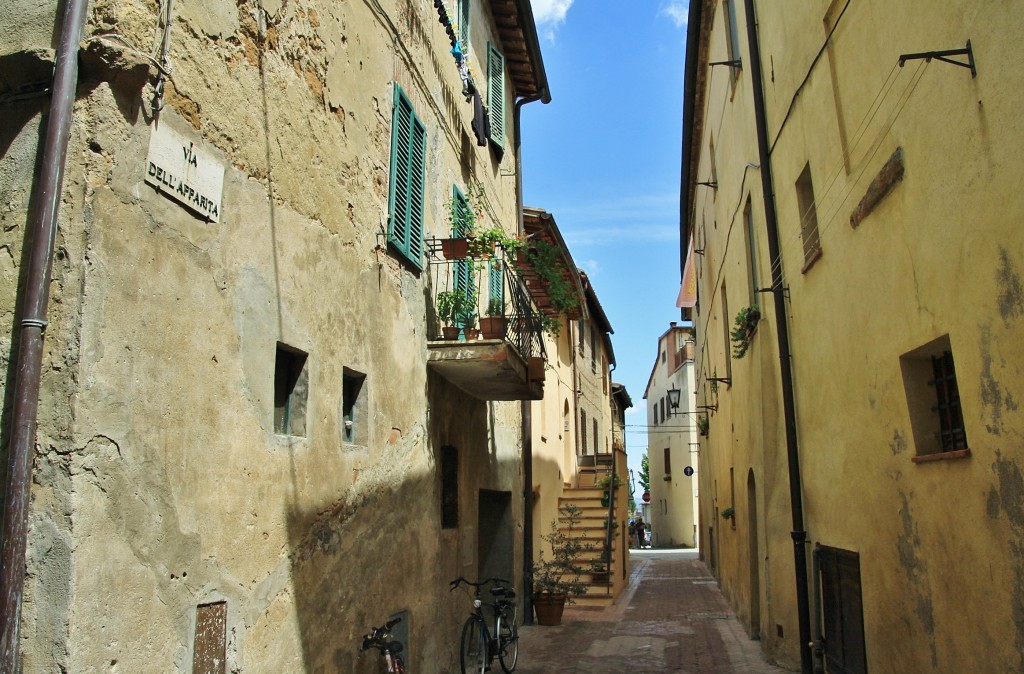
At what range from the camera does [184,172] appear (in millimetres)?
4414

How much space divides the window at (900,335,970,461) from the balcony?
3787 mm

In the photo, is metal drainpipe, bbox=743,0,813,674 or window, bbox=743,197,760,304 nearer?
metal drainpipe, bbox=743,0,813,674

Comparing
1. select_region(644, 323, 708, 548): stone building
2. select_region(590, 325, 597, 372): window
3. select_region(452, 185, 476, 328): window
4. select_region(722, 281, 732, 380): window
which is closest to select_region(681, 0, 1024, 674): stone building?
select_region(722, 281, 732, 380): window

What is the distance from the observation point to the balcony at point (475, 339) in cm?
831

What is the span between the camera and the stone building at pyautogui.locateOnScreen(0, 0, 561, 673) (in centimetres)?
360

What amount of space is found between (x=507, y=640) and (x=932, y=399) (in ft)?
18.8

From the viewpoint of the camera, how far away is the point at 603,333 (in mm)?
31094

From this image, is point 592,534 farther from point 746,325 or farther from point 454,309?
point 454,309

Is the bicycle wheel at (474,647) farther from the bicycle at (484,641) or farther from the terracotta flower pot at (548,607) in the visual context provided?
the terracotta flower pot at (548,607)

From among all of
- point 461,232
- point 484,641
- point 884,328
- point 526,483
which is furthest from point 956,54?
point 526,483

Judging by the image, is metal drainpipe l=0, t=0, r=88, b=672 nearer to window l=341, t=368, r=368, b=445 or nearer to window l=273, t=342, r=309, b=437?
window l=273, t=342, r=309, b=437

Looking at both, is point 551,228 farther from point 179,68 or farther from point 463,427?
point 179,68

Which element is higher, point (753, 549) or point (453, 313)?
point (453, 313)

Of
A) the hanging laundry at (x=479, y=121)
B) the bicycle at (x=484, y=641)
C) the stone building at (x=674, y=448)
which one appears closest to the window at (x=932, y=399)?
the bicycle at (x=484, y=641)
